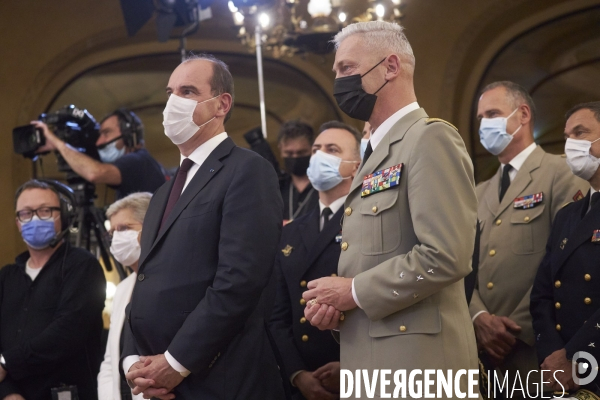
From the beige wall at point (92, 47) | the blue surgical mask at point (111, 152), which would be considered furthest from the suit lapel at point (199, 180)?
the beige wall at point (92, 47)

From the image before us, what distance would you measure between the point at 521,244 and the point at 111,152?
2.37 metres

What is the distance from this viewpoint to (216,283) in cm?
215

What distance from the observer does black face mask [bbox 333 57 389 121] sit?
212 cm

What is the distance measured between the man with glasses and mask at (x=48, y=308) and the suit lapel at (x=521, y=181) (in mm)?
1873

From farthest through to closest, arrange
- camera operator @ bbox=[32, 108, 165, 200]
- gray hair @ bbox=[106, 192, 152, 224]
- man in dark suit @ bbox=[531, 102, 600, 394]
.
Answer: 1. camera operator @ bbox=[32, 108, 165, 200]
2. gray hair @ bbox=[106, 192, 152, 224]
3. man in dark suit @ bbox=[531, 102, 600, 394]

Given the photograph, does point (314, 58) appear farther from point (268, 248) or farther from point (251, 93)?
point (268, 248)

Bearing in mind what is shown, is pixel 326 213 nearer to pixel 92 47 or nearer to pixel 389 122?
pixel 389 122

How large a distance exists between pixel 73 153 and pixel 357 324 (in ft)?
8.37

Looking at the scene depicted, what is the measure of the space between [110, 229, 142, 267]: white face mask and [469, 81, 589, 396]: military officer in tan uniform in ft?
4.73

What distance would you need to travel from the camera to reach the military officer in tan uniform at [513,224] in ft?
10.0

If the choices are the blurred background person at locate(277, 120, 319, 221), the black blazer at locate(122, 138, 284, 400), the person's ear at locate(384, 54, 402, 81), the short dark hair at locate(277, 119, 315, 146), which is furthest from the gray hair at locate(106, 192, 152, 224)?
the person's ear at locate(384, 54, 402, 81)

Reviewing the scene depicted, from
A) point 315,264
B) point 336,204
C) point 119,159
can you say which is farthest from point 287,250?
point 119,159

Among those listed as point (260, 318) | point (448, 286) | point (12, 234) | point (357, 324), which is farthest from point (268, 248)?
point (12, 234)

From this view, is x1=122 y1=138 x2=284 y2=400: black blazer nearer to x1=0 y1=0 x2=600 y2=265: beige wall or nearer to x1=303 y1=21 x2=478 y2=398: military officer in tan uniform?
x1=303 y1=21 x2=478 y2=398: military officer in tan uniform
